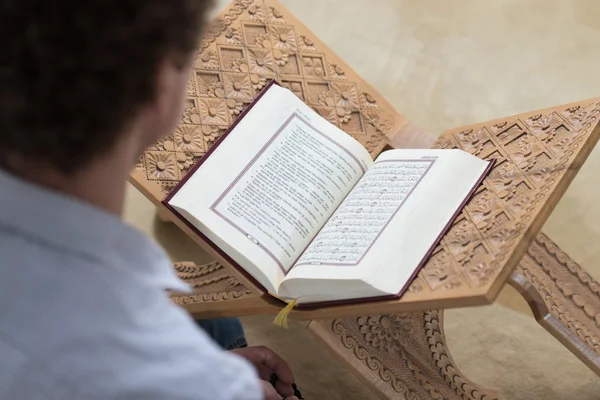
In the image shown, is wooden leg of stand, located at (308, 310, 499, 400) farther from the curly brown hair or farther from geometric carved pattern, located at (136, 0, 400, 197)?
the curly brown hair

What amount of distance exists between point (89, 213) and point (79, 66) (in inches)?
4.9

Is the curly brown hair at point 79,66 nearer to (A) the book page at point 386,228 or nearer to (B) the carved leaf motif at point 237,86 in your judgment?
(A) the book page at point 386,228

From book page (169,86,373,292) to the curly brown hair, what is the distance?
0.45 m

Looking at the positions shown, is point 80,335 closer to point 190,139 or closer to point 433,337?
point 190,139

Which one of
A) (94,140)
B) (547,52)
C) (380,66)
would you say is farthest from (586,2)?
(94,140)

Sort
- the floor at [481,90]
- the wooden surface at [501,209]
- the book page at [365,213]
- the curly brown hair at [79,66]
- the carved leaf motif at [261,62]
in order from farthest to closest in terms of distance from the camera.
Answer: the floor at [481,90]
the carved leaf motif at [261,62]
the book page at [365,213]
the wooden surface at [501,209]
the curly brown hair at [79,66]

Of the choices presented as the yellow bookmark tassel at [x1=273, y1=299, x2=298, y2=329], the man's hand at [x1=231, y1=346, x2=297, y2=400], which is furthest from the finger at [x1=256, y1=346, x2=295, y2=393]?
the yellow bookmark tassel at [x1=273, y1=299, x2=298, y2=329]

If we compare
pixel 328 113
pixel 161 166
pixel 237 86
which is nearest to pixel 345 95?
pixel 328 113

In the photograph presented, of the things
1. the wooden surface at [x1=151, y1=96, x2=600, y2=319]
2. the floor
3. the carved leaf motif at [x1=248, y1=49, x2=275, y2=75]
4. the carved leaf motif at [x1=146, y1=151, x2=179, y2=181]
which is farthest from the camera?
the floor

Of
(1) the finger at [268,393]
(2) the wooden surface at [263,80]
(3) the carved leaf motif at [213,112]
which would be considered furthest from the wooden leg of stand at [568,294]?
(3) the carved leaf motif at [213,112]

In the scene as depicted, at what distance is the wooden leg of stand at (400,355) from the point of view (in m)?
1.03

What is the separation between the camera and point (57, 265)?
521 mm

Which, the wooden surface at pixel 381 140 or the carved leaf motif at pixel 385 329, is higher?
the wooden surface at pixel 381 140

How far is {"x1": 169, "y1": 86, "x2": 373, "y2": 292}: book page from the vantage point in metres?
0.95
